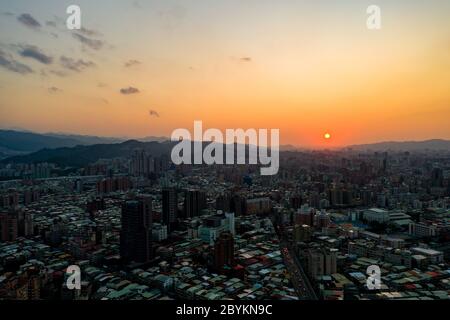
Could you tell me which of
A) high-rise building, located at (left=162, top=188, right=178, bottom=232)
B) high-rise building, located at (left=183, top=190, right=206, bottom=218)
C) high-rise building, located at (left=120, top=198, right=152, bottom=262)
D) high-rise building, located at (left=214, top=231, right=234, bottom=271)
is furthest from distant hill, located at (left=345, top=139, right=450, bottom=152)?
high-rise building, located at (left=120, top=198, right=152, bottom=262)

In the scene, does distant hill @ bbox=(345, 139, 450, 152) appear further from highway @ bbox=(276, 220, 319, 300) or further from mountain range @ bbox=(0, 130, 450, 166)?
highway @ bbox=(276, 220, 319, 300)

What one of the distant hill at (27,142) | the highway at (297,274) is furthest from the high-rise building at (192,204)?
the distant hill at (27,142)

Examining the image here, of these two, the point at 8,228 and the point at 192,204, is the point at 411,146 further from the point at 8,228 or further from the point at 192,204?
the point at 8,228

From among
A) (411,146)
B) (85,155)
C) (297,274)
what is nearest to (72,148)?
(85,155)

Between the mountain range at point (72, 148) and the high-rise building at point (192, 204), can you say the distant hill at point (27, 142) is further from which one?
the high-rise building at point (192, 204)

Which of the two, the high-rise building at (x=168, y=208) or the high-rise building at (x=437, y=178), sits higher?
the high-rise building at (x=437, y=178)

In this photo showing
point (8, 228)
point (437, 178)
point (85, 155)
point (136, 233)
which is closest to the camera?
point (136, 233)
